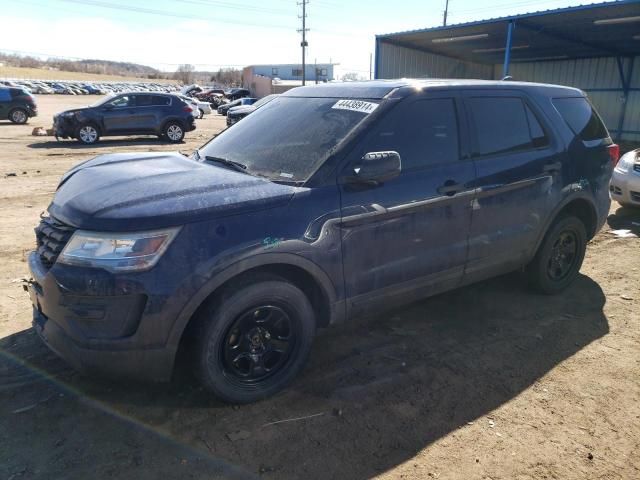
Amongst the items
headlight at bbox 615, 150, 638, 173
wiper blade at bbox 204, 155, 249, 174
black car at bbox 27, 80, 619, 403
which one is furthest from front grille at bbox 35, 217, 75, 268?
headlight at bbox 615, 150, 638, 173

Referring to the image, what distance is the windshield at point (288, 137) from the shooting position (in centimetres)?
314

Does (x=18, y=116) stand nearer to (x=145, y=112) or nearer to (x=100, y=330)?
(x=145, y=112)

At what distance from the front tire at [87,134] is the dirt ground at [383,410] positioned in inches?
496

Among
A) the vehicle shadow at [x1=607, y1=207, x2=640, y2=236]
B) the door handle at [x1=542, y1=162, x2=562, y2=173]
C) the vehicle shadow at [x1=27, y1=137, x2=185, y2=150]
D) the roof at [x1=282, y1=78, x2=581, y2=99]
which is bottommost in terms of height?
the vehicle shadow at [x1=607, y1=207, x2=640, y2=236]

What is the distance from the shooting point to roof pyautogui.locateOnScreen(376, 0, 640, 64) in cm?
1487

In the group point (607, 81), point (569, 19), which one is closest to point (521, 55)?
point (607, 81)

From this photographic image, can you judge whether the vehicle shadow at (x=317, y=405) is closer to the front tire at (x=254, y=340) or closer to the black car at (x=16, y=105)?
the front tire at (x=254, y=340)

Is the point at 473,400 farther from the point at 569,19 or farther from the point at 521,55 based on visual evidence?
the point at 521,55

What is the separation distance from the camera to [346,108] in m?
3.39

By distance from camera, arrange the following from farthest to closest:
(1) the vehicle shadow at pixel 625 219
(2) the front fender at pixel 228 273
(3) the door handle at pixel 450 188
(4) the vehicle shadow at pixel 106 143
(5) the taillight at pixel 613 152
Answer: (4) the vehicle shadow at pixel 106 143 → (1) the vehicle shadow at pixel 625 219 → (5) the taillight at pixel 613 152 → (3) the door handle at pixel 450 188 → (2) the front fender at pixel 228 273

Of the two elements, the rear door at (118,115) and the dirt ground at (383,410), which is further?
the rear door at (118,115)

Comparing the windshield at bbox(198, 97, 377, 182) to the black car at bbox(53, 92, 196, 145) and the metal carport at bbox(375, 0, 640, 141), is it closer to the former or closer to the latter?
the black car at bbox(53, 92, 196, 145)

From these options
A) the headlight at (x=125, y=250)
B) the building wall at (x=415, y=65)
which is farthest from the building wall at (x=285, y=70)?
the headlight at (x=125, y=250)

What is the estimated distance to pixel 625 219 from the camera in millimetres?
7691
